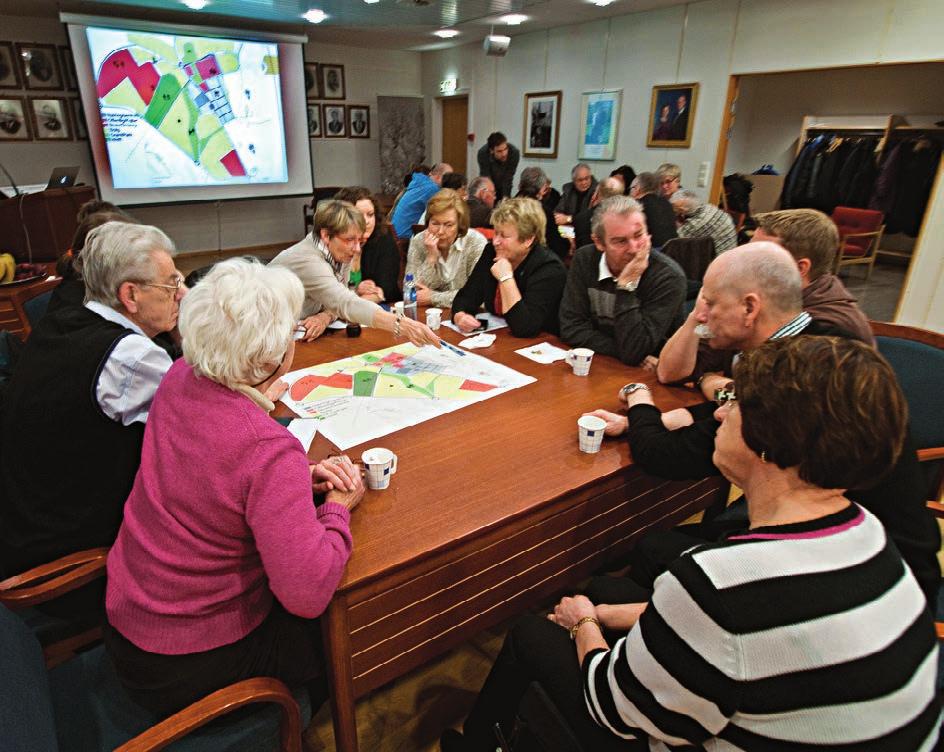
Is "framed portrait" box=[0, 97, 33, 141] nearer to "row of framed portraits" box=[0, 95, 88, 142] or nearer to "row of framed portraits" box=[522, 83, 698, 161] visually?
"row of framed portraits" box=[0, 95, 88, 142]

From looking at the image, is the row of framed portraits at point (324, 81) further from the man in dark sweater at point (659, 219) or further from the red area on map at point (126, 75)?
the man in dark sweater at point (659, 219)

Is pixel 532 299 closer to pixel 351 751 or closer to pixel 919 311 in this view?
pixel 351 751

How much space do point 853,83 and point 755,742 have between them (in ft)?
28.9

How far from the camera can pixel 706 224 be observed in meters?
4.37

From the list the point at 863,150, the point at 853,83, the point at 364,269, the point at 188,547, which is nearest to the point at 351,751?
the point at 188,547

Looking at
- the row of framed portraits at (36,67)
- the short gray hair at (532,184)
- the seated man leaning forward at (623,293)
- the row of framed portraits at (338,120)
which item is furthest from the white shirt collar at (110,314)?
the row of framed portraits at (338,120)

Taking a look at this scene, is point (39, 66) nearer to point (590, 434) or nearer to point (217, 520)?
point (217, 520)

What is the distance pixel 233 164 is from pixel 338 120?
6.57 feet

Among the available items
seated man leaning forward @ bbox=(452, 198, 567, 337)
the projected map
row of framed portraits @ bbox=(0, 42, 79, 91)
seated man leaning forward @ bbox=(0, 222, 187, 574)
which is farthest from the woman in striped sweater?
row of framed portraits @ bbox=(0, 42, 79, 91)

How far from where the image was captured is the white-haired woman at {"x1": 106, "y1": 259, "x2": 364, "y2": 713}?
103cm

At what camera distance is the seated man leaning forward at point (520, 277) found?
2531 millimetres

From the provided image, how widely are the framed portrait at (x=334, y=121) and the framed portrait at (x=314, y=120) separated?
0.33 feet

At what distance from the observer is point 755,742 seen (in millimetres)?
779

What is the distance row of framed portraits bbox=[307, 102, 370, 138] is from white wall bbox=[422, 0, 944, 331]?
4.89ft
